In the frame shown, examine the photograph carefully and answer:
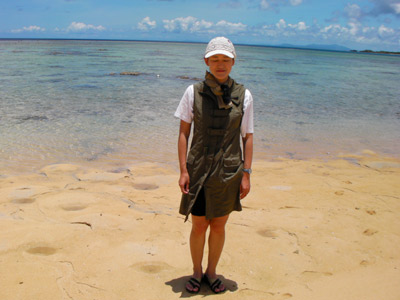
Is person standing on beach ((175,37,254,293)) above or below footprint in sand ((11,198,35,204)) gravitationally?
above

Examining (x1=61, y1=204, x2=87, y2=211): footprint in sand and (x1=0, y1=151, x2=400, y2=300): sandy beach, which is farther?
(x1=61, y1=204, x2=87, y2=211): footprint in sand

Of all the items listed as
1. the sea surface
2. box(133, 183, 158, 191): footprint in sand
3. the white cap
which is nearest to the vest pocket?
the white cap

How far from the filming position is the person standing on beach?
258 cm

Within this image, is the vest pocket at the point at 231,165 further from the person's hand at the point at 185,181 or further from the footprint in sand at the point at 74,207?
the footprint in sand at the point at 74,207

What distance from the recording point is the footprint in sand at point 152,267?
3.13m

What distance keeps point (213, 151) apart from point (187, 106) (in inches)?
15.0

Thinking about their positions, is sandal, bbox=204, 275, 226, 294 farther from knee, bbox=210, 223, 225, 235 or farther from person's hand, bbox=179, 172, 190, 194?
person's hand, bbox=179, 172, 190, 194

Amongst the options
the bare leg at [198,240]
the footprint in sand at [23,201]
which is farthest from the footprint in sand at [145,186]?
the bare leg at [198,240]

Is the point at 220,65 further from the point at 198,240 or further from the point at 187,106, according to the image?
the point at 198,240

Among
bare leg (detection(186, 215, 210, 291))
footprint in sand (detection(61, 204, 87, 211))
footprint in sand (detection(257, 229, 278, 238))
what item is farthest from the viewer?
footprint in sand (detection(61, 204, 87, 211))

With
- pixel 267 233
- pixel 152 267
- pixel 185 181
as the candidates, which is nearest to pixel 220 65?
pixel 185 181

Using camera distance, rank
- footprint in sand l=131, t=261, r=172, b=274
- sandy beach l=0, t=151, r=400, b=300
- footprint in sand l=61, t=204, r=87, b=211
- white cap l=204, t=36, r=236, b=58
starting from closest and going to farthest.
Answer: white cap l=204, t=36, r=236, b=58
sandy beach l=0, t=151, r=400, b=300
footprint in sand l=131, t=261, r=172, b=274
footprint in sand l=61, t=204, r=87, b=211

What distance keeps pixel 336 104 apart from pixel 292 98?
180 cm

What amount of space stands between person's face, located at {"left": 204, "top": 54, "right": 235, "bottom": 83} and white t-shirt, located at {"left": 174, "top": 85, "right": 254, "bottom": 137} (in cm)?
21
